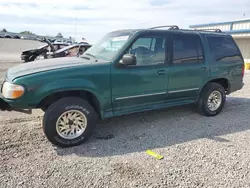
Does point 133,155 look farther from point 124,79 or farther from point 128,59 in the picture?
point 128,59

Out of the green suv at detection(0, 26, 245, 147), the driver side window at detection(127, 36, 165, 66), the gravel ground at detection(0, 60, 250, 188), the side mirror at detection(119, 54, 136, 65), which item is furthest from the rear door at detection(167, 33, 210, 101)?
the side mirror at detection(119, 54, 136, 65)

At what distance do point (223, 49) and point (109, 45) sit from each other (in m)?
2.76

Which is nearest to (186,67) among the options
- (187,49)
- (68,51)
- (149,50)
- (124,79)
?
(187,49)

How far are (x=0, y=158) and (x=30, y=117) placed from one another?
5.36 feet

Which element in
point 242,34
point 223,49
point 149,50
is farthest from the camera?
point 242,34

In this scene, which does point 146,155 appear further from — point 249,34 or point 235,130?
point 249,34

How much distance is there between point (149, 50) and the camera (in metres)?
4.08

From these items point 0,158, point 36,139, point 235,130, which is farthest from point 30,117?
point 235,130

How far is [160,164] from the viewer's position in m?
3.08

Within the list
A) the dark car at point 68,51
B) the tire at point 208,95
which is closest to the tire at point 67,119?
the tire at point 208,95

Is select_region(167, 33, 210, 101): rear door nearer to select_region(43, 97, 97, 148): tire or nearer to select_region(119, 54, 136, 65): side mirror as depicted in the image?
select_region(119, 54, 136, 65): side mirror

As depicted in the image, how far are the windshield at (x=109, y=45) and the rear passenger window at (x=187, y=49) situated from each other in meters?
1.02

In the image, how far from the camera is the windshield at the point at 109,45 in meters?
3.93

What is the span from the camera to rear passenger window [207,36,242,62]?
4.92m
